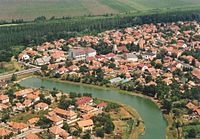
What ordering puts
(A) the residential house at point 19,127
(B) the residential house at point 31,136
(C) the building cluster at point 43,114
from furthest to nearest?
1. (A) the residential house at point 19,127
2. (C) the building cluster at point 43,114
3. (B) the residential house at point 31,136

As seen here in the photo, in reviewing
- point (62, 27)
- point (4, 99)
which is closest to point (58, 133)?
point (4, 99)

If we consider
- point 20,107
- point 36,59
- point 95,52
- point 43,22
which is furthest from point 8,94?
point 43,22

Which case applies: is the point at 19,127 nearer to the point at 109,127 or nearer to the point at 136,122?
the point at 109,127

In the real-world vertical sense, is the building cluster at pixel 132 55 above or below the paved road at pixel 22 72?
above

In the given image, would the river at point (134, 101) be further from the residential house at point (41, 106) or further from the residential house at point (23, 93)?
the residential house at point (41, 106)

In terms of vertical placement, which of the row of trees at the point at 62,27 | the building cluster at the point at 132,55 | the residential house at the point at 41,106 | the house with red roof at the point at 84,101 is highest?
the row of trees at the point at 62,27

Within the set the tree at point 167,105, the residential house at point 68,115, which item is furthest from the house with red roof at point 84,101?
Answer: the tree at point 167,105

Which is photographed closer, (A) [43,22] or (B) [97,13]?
(A) [43,22]

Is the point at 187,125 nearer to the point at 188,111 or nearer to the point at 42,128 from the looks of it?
the point at 188,111
